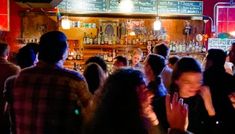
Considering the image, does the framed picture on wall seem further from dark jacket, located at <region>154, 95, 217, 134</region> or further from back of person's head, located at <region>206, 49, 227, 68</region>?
dark jacket, located at <region>154, 95, 217, 134</region>

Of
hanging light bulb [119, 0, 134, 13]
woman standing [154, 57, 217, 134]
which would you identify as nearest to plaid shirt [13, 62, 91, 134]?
woman standing [154, 57, 217, 134]

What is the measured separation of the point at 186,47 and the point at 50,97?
8.56m

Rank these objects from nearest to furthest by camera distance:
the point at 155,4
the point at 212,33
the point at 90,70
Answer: the point at 90,70, the point at 155,4, the point at 212,33

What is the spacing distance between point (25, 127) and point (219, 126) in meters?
1.60

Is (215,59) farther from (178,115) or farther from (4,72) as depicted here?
(178,115)

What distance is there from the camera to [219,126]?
3.68 m

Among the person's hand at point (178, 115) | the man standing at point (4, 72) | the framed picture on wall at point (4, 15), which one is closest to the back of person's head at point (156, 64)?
the man standing at point (4, 72)

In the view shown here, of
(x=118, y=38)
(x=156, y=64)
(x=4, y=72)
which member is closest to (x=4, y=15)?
(x=118, y=38)

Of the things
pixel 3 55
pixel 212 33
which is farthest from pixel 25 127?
pixel 212 33

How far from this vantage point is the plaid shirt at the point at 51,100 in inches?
117

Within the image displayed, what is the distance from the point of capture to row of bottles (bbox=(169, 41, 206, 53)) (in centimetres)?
1115

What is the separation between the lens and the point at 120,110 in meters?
1.79

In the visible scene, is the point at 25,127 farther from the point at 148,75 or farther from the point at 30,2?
the point at 30,2

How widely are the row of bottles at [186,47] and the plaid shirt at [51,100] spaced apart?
8.29 m
